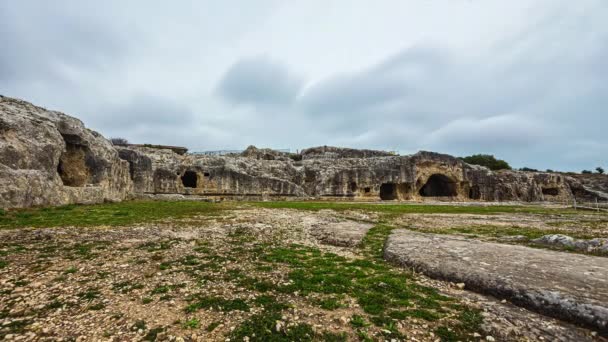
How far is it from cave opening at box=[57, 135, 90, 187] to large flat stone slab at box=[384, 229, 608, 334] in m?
32.6

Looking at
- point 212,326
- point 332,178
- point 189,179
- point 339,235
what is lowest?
point 212,326

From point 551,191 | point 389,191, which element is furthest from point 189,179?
point 551,191

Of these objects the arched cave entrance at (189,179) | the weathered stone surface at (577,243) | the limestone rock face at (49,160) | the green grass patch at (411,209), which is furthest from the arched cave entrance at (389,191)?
the limestone rock face at (49,160)

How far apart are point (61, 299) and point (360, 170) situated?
168ft

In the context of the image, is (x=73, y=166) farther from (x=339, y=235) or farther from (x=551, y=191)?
(x=551, y=191)

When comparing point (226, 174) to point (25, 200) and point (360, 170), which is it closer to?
point (360, 170)

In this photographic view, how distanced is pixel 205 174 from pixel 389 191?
40959 mm

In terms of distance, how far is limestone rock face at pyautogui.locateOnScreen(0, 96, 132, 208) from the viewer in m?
18.7

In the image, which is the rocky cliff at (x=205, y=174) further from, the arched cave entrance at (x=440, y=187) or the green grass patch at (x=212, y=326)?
the green grass patch at (x=212, y=326)

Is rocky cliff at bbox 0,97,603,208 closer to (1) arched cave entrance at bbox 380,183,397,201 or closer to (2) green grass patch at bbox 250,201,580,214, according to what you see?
(1) arched cave entrance at bbox 380,183,397,201

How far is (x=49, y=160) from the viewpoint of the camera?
22.4 m

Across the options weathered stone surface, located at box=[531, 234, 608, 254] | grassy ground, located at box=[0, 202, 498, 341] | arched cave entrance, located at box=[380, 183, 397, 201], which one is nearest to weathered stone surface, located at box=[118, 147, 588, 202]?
arched cave entrance, located at box=[380, 183, 397, 201]

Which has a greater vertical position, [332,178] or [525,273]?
[332,178]

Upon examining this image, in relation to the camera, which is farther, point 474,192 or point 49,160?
point 474,192
